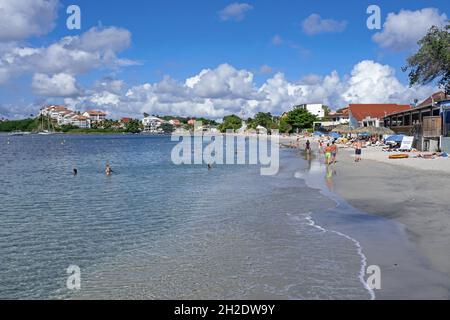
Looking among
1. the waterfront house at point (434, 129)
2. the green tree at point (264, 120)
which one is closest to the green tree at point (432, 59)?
the waterfront house at point (434, 129)

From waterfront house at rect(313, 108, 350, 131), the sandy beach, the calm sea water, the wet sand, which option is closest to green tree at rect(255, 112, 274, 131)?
waterfront house at rect(313, 108, 350, 131)

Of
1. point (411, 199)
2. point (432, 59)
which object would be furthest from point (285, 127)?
point (411, 199)

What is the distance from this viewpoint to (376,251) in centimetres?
1138

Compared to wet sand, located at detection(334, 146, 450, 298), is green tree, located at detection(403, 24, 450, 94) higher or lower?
higher

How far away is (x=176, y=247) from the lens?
12547mm

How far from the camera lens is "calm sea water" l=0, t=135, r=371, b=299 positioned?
927 centimetres

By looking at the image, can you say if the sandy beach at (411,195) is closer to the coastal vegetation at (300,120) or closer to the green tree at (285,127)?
the coastal vegetation at (300,120)

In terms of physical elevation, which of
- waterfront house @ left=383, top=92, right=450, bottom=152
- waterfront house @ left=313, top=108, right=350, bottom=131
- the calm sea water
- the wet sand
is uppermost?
waterfront house @ left=313, top=108, right=350, bottom=131

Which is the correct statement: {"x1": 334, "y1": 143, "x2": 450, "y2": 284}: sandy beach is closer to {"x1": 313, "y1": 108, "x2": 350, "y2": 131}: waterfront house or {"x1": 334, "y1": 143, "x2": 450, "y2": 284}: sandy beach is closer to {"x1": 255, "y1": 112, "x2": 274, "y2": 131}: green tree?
{"x1": 313, "y1": 108, "x2": 350, "y2": 131}: waterfront house

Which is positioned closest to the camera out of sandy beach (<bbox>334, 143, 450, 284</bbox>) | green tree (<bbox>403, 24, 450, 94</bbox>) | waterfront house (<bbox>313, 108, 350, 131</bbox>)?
sandy beach (<bbox>334, 143, 450, 284</bbox>)
